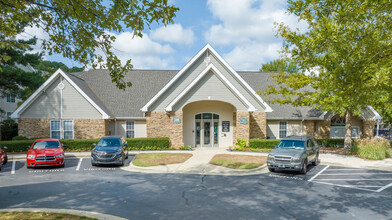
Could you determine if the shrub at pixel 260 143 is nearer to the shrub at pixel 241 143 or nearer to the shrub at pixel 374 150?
the shrub at pixel 241 143

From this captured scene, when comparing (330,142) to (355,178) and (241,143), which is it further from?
(355,178)

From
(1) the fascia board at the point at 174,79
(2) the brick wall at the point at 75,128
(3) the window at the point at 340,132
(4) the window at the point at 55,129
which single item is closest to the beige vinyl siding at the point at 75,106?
(2) the brick wall at the point at 75,128

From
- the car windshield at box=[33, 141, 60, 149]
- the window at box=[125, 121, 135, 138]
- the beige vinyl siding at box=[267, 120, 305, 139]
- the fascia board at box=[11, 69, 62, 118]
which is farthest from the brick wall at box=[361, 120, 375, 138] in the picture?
the fascia board at box=[11, 69, 62, 118]

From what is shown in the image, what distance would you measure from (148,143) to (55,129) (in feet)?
27.0

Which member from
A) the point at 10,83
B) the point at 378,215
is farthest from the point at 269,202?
the point at 10,83

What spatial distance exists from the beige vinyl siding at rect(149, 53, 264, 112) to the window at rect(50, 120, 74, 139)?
23.3 ft

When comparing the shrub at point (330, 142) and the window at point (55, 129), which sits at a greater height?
the window at point (55, 129)

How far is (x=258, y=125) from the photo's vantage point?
24594 mm

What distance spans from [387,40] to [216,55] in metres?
16.1

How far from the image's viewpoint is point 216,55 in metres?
25.5

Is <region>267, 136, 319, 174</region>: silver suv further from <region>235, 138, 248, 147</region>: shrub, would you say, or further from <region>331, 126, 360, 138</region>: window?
<region>331, 126, 360, 138</region>: window

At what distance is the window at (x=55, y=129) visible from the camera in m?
22.8

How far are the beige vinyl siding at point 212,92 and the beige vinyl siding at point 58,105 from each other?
8537mm

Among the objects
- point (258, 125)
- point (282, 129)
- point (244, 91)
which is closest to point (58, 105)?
point (244, 91)
